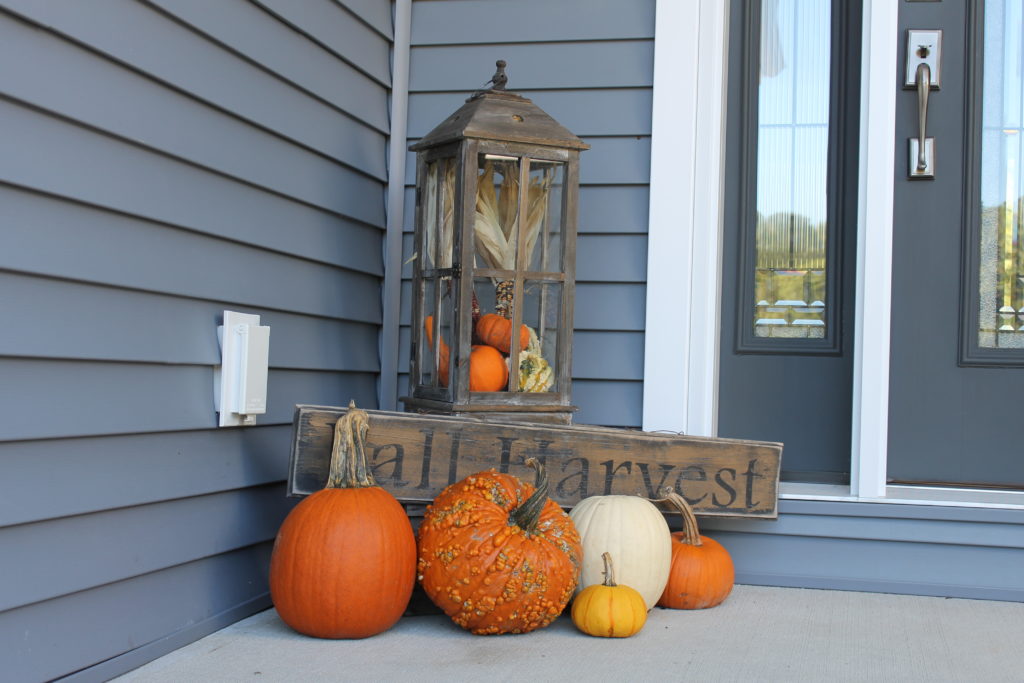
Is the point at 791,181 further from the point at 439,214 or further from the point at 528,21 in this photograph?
the point at 439,214

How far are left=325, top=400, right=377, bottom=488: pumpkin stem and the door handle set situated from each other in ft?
5.47

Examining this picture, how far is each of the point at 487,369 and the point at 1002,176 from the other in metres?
1.50

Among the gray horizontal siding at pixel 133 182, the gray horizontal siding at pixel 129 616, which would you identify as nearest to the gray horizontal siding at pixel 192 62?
the gray horizontal siding at pixel 133 182

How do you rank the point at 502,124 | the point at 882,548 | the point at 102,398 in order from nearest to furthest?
1. the point at 102,398
2. the point at 502,124
3. the point at 882,548

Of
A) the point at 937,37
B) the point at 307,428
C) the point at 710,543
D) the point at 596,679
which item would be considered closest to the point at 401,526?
the point at 307,428

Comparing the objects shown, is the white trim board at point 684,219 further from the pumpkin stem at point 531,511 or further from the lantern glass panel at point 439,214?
the pumpkin stem at point 531,511

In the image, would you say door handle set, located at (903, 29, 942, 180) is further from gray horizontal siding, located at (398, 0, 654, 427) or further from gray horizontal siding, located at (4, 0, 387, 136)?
gray horizontal siding, located at (4, 0, 387, 136)

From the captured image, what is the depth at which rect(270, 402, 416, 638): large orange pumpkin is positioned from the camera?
1.89 m

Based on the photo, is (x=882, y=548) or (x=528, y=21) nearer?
(x=882, y=548)

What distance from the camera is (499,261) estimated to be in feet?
7.86

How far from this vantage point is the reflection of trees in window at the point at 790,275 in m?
2.86

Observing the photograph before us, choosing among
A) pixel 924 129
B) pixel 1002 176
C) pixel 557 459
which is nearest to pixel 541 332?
pixel 557 459

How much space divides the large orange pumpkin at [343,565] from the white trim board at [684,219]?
0.95 metres

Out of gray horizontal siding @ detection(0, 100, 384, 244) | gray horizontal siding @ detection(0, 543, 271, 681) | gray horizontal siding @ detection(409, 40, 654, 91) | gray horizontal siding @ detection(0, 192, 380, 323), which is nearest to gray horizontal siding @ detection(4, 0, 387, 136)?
gray horizontal siding @ detection(0, 100, 384, 244)
